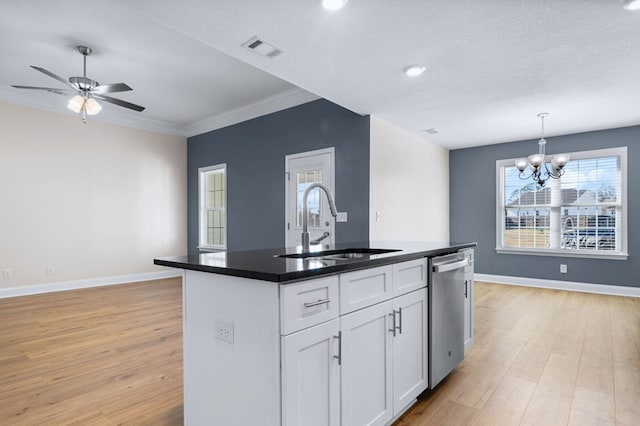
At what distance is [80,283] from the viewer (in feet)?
18.3

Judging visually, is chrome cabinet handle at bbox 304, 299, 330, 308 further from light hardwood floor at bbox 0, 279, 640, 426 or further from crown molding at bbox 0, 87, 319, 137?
crown molding at bbox 0, 87, 319, 137

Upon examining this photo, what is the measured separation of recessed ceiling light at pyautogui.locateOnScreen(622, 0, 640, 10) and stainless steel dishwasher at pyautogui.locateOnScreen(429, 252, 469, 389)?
1.88 meters

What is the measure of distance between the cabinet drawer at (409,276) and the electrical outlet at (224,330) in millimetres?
872

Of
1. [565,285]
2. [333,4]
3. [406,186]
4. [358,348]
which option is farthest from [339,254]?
[565,285]

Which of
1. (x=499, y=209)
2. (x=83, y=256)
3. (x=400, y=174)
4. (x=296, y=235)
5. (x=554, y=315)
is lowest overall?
(x=554, y=315)

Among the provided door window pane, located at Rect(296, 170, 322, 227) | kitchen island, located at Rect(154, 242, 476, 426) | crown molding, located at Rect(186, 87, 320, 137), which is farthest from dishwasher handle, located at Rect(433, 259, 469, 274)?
crown molding, located at Rect(186, 87, 320, 137)

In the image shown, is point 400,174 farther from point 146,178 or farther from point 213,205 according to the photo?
point 146,178

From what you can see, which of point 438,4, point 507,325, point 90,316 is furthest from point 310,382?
point 90,316

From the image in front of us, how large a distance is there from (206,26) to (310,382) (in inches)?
90.5

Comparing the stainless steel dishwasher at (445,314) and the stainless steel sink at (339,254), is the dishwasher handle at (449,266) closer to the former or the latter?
the stainless steel dishwasher at (445,314)

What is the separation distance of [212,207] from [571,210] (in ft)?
20.6

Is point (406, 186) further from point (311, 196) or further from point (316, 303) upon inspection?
point (316, 303)

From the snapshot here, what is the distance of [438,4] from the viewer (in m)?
2.19

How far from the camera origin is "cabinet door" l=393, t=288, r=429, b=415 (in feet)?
6.07
